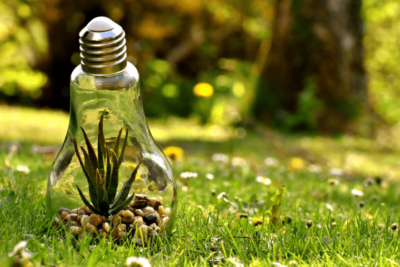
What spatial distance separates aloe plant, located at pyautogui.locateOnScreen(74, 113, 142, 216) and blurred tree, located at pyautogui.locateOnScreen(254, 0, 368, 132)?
6.66m

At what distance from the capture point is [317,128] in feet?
26.6

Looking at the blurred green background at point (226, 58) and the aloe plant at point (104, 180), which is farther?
the blurred green background at point (226, 58)

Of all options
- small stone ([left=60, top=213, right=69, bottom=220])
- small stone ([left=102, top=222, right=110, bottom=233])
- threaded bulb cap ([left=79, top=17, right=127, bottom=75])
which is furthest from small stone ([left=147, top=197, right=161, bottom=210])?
threaded bulb cap ([left=79, top=17, right=127, bottom=75])

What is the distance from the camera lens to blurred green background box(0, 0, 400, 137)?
8.15 metres

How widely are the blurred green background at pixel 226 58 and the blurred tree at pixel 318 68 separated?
2cm

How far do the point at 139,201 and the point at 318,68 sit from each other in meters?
7.21

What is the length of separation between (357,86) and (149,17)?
5.85 meters

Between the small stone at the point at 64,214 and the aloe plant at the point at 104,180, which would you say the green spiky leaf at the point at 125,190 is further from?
the small stone at the point at 64,214

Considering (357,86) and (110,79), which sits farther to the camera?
(357,86)

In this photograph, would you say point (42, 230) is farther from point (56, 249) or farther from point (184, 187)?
point (184, 187)

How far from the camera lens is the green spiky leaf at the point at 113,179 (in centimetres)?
165

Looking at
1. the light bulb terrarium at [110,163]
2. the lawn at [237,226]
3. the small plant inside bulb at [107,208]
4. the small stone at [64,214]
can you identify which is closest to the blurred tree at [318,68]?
the lawn at [237,226]

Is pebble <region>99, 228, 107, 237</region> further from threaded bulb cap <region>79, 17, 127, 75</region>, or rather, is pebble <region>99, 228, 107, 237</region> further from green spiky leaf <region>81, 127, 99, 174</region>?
threaded bulb cap <region>79, 17, 127, 75</region>

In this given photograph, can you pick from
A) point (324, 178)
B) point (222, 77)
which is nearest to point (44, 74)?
point (222, 77)
